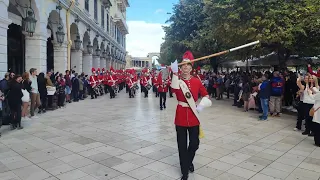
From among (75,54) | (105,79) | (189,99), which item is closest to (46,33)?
(75,54)

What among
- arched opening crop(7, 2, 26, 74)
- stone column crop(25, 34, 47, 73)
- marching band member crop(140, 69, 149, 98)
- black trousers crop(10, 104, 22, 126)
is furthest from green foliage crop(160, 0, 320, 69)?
arched opening crop(7, 2, 26, 74)

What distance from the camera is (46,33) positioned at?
1236cm

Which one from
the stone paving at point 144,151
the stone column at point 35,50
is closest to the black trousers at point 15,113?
the stone paving at point 144,151

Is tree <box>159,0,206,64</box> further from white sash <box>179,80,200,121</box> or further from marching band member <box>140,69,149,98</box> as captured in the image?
white sash <box>179,80,200,121</box>

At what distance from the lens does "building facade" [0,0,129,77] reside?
10227mm

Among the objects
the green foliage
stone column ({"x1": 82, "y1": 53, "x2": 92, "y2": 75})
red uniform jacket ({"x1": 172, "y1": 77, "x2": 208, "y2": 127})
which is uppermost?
the green foliage

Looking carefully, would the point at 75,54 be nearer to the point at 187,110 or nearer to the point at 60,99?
the point at 60,99

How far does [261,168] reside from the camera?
15.0 ft

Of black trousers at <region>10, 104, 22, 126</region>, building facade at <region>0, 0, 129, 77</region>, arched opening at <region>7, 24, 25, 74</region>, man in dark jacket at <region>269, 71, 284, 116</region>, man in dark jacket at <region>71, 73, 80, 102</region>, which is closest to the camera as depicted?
black trousers at <region>10, 104, 22, 126</region>

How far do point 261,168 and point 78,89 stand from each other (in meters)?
12.1

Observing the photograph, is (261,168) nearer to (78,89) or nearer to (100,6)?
(78,89)

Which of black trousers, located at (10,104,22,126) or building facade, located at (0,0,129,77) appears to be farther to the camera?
building facade, located at (0,0,129,77)

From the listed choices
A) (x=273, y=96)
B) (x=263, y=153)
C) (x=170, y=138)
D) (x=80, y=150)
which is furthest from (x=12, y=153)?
(x=273, y=96)

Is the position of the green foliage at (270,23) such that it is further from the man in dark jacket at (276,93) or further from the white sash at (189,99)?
the white sash at (189,99)
